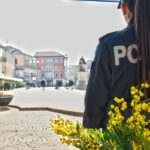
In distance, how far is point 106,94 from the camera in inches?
69.4

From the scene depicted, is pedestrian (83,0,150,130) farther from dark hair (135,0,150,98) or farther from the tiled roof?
the tiled roof

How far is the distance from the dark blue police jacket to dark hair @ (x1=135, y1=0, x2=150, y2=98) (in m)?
0.09

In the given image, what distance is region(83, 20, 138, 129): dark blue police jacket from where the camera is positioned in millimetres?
1751

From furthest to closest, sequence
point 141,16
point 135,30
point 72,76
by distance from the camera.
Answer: point 72,76 < point 135,30 < point 141,16

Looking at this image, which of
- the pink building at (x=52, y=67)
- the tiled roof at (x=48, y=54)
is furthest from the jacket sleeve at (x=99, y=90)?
the tiled roof at (x=48, y=54)

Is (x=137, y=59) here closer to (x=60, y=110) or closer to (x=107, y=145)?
(x=107, y=145)

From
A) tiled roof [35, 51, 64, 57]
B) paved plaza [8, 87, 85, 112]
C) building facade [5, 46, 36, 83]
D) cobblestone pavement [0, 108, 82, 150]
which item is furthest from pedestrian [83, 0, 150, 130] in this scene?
tiled roof [35, 51, 64, 57]

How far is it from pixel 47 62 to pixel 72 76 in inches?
1095

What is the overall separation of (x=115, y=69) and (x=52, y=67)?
100683mm

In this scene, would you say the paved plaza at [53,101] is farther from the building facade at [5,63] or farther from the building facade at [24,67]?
the building facade at [24,67]

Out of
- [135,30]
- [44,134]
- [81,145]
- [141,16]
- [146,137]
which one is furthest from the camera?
[44,134]

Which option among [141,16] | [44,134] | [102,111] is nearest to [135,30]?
[141,16]

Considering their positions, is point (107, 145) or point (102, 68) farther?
point (102, 68)

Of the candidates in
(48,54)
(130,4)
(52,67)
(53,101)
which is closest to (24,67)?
(52,67)
